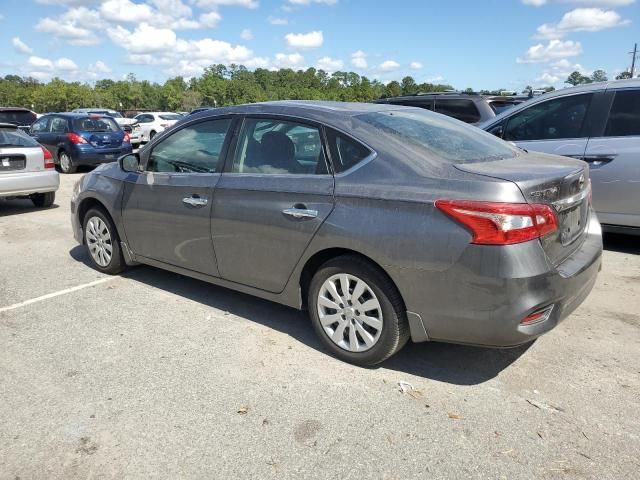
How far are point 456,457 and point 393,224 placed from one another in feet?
4.11

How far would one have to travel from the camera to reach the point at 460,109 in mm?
8992

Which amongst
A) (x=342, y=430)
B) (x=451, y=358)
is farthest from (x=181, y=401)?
(x=451, y=358)

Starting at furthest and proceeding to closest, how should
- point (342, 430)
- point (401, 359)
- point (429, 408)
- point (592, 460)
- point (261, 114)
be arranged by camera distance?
1. point (261, 114)
2. point (401, 359)
3. point (429, 408)
4. point (342, 430)
5. point (592, 460)

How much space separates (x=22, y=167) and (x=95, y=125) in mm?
6119

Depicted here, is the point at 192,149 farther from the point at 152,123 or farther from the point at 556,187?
the point at 152,123

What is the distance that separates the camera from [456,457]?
258 centimetres

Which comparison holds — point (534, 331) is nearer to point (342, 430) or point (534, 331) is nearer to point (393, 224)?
point (393, 224)

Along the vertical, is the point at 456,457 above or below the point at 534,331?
below

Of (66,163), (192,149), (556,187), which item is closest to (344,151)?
(556,187)

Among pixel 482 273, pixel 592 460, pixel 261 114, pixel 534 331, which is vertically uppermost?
pixel 261 114

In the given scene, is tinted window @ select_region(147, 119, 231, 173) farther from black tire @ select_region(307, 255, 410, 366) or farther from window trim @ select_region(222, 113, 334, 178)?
black tire @ select_region(307, 255, 410, 366)

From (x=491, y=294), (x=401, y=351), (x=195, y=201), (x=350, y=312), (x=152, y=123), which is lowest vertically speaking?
(x=401, y=351)

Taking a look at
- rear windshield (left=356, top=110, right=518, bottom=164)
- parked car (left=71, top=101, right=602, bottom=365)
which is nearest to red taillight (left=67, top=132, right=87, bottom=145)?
parked car (left=71, top=101, right=602, bottom=365)

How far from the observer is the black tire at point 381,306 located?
318 cm
